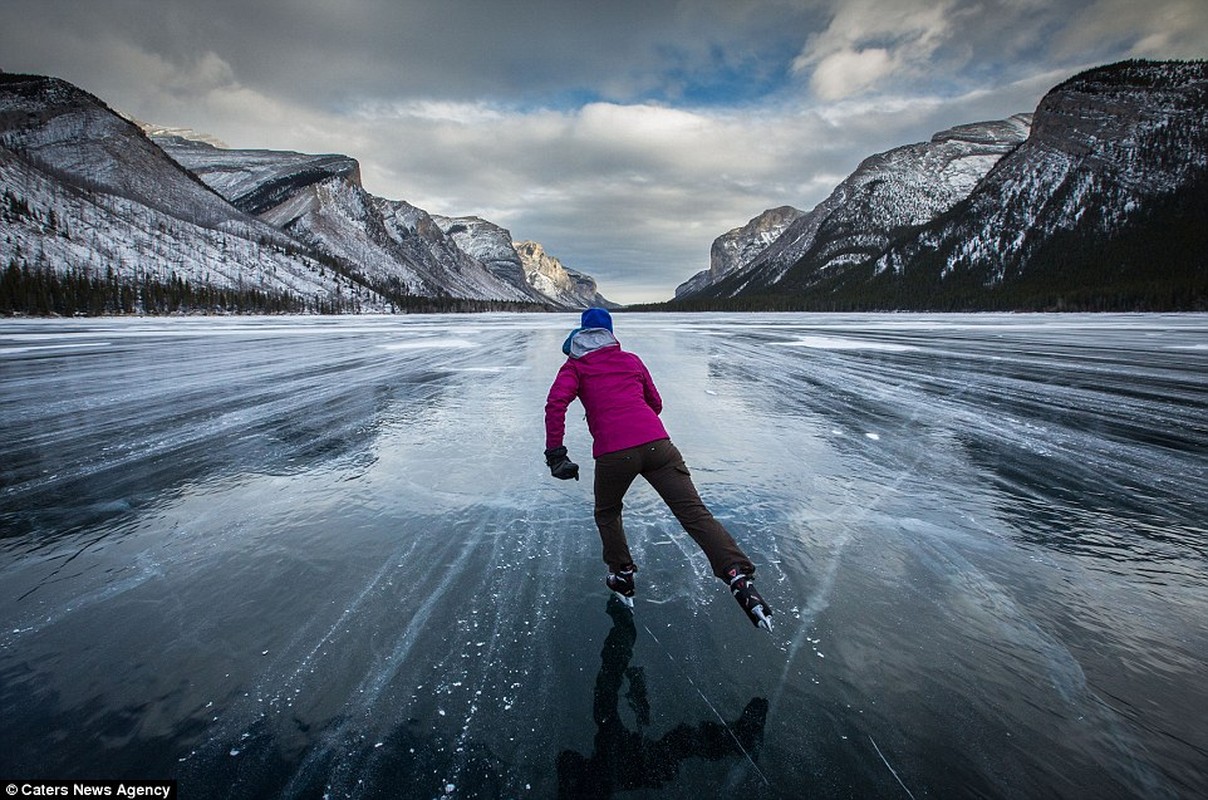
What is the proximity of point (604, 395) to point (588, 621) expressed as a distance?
144cm

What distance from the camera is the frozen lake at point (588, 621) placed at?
229cm

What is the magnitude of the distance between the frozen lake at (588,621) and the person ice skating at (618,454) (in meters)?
0.39

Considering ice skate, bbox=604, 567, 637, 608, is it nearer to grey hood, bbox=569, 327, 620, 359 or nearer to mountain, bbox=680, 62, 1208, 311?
grey hood, bbox=569, 327, 620, 359

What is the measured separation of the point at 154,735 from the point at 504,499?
9.96 feet

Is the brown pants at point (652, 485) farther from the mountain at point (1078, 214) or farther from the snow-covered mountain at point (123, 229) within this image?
the mountain at point (1078, 214)

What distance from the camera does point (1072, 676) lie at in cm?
275

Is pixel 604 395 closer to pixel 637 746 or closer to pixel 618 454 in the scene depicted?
pixel 618 454

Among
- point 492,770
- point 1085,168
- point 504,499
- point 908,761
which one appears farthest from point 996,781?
point 1085,168

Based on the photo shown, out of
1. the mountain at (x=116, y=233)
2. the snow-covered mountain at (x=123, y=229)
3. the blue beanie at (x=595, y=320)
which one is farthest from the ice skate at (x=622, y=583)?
the snow-covered mountain at (x=123, y=229)

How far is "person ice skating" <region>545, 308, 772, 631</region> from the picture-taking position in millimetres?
3502

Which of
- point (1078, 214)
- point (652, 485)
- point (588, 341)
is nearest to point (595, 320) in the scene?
point (588, 341)

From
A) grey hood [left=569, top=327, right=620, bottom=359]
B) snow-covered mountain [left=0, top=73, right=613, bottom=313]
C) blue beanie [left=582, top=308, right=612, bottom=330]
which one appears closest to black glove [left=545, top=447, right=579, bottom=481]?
grey hood [left=569, top=327, right=620, bottom=359]

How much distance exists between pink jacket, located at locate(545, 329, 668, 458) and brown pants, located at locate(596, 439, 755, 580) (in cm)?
8

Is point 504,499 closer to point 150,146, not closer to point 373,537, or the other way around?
point 373,537
